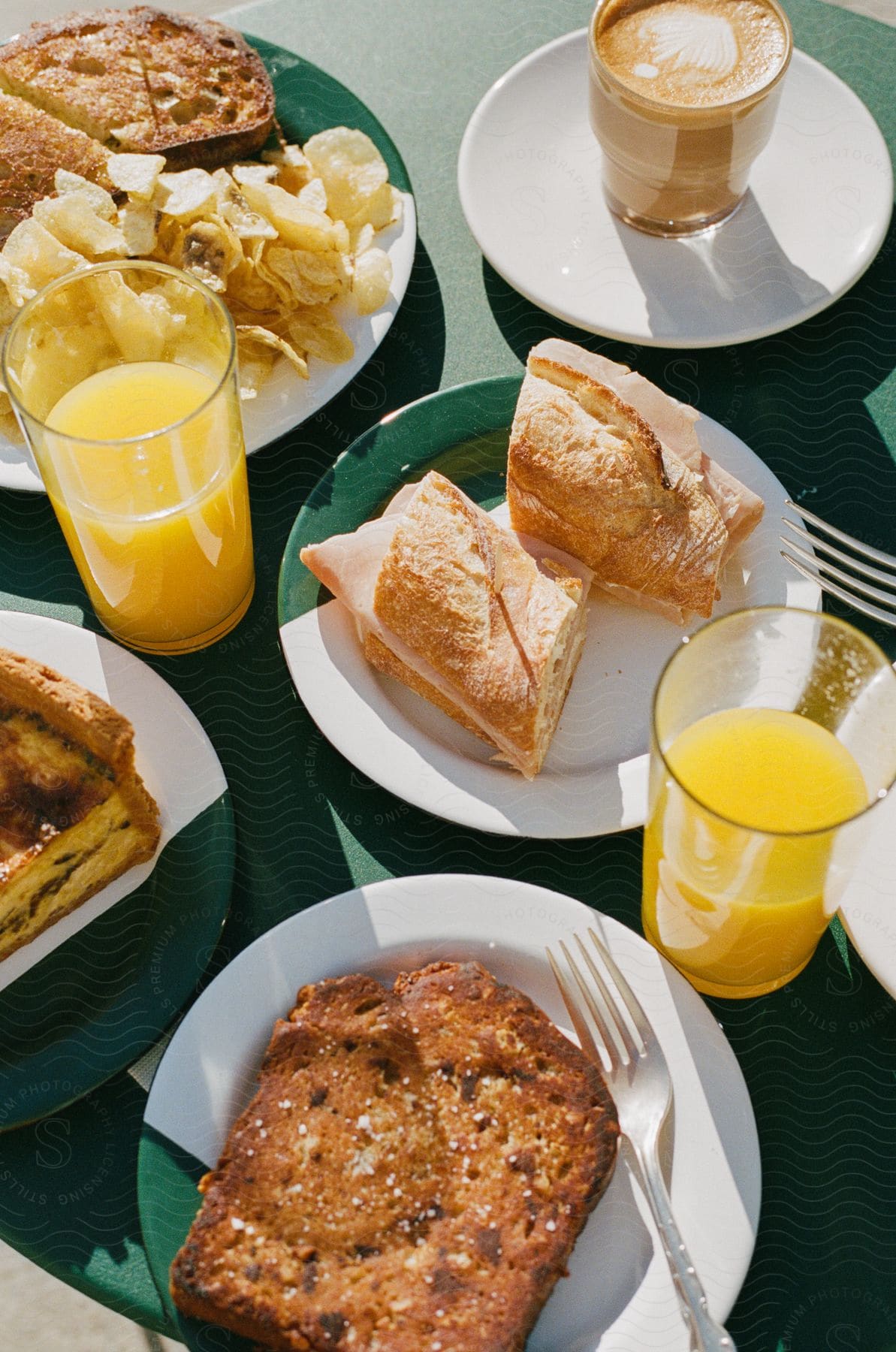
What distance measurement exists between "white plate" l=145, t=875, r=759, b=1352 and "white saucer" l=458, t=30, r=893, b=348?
38.4 inches

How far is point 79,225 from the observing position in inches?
76.5

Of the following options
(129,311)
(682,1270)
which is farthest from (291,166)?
(682,1270)

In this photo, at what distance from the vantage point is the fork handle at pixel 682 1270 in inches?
54.3

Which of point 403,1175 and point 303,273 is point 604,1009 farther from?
point 303,273

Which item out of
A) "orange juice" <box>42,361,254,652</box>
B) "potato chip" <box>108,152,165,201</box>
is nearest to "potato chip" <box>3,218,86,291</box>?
"potato chip" <box>108,152,165,201</box>

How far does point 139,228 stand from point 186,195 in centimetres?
9

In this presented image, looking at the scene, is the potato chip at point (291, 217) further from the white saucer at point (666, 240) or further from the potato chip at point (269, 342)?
the white saucer at point (666, 240)

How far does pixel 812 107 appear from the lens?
2240mm

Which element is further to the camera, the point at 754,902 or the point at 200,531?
the point at 200,531

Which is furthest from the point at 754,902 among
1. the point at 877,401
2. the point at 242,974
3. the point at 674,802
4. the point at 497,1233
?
the point at 877,401

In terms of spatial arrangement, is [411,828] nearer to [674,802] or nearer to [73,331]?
[674,802]

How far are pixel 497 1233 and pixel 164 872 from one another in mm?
617

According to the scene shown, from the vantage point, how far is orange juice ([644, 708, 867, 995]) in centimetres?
141

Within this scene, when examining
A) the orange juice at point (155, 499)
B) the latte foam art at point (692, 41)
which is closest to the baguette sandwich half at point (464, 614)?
the orange juice at point (155, 499)
